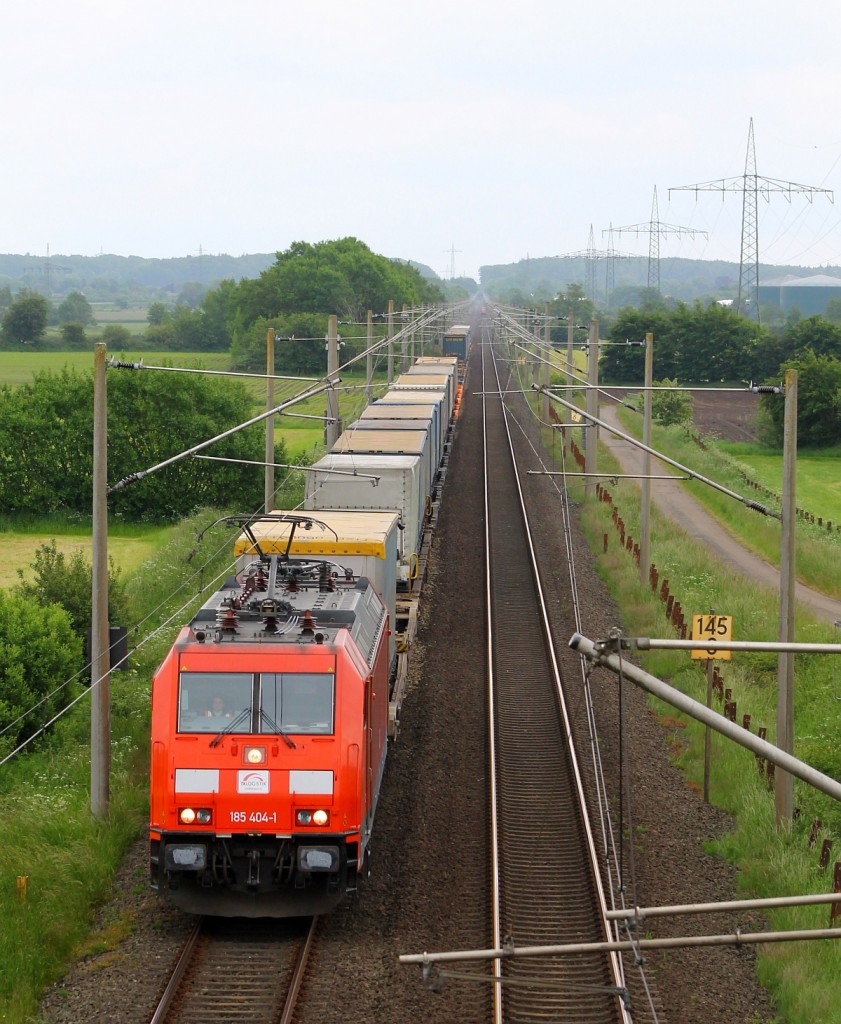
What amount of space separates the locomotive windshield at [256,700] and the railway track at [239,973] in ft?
7.36

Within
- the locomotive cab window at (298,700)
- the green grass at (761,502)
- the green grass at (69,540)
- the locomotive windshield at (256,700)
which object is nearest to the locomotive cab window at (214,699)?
the locomotive windshield at (256,700)

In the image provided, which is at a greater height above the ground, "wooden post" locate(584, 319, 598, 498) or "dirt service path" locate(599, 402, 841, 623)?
"wooden post" locate(584, 319, 598, 498)

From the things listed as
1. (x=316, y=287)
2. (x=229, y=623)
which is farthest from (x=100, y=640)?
(x=316, y=287)

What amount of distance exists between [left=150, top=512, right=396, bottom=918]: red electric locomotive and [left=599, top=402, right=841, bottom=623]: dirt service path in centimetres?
2034

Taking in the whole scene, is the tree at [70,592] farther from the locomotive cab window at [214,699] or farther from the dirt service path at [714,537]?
the dirt service path at [714,537]

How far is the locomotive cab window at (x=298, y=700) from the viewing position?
1287cm

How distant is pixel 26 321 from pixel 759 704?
404ft

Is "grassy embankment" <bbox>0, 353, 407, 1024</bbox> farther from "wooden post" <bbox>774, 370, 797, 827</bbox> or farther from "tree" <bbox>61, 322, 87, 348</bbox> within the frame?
"tree" <bbox>61, 322, 87, 348</bbox>

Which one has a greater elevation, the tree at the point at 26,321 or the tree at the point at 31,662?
the tree at the point at 26,321

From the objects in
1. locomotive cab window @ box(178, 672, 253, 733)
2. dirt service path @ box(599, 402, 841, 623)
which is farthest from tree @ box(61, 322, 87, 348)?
locomotive cab window @ box(178, 672, 253, 733)

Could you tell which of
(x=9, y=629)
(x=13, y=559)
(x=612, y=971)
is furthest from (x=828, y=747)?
(x=13, y=559)

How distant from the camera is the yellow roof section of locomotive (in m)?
18.0

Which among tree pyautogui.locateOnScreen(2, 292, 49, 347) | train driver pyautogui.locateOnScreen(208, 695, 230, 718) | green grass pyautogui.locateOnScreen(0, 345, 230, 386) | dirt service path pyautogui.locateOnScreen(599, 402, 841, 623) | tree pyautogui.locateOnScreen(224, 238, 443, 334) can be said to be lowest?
dirt service path pyautogui.locateOnScreen(599, 402, 841, 623)

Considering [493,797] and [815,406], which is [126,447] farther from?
[815,406]
